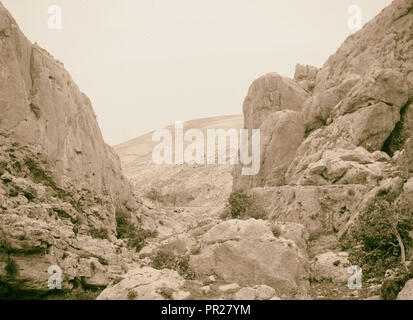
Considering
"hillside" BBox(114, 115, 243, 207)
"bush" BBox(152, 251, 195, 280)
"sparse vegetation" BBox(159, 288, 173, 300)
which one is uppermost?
"hillside" BBox(114, 115, 243, 207)

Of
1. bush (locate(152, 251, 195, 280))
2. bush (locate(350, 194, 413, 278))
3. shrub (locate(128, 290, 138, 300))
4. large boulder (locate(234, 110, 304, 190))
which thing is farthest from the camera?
large boulder (locate(234, 110, 304, 190))

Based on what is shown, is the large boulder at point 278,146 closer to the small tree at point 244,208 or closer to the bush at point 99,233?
the small tree at point 244,208

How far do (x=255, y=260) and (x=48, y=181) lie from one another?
13141 mm

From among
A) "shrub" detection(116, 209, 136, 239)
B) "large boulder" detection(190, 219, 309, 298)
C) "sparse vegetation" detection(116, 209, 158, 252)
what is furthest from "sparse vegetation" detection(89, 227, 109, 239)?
"large boulder" detection(190, 219, 309, 298)

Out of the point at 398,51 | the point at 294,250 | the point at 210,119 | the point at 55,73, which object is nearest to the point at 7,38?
the point at 55,73

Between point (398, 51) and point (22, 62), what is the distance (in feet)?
91.2

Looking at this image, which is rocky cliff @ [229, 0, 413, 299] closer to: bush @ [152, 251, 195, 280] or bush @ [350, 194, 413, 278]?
bush @ [350, 194, 413, 278]

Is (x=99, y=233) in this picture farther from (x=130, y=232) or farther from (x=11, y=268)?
(x=11, y=268)

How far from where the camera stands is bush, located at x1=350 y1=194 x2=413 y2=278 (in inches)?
746

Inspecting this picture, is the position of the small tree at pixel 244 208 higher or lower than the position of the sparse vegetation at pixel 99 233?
higher

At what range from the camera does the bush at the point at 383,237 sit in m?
19.0

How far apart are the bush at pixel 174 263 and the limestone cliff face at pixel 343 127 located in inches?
348

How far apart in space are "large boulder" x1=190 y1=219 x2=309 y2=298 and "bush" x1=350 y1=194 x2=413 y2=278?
2.88 meters

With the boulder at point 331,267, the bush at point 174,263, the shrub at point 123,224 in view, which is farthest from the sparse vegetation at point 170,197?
the boulder at point 331,267
